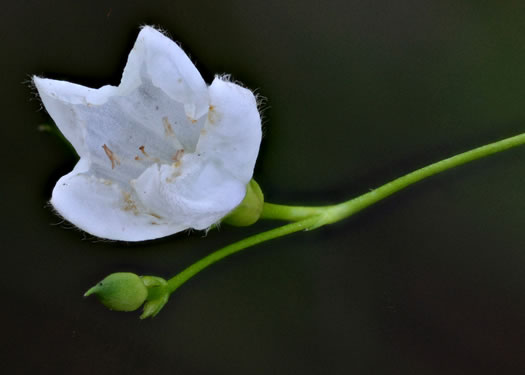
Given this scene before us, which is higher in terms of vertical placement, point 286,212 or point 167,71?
point 167,71

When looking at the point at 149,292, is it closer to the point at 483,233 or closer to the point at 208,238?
the point at 208,238

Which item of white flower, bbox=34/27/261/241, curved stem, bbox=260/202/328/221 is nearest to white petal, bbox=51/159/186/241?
white flower, bbox=34/27/261/241

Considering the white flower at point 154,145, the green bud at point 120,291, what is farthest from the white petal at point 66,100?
the green bud at point 120,291

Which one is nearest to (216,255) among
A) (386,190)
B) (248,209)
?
(248,209)

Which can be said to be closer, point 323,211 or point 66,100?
point 66,100

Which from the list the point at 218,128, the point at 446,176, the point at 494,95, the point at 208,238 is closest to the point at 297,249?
the point at 208,238

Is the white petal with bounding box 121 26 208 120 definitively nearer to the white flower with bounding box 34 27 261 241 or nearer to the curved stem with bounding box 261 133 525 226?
the white flower with bounding box 34 27 261 241

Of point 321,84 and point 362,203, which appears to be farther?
point 321,84

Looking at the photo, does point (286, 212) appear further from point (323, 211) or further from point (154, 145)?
point (154, 145)
